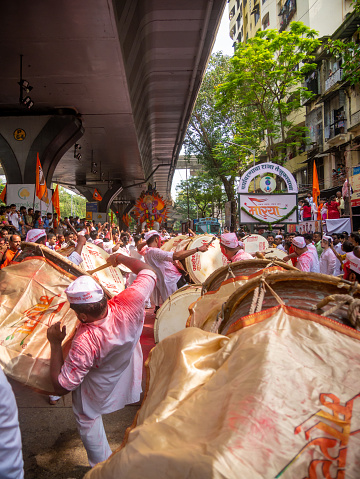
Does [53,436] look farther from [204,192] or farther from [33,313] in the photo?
[204,192]

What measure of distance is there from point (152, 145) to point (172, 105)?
6612mm

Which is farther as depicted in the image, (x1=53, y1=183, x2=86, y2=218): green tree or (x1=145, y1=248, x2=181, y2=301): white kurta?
(x1=53, y1=183, x2=86, y2=218): green tree

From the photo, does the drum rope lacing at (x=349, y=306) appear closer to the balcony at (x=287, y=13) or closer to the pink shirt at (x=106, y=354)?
the pink shirt at (x=106, y=354)

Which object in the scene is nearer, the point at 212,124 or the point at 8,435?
the point at 8,435

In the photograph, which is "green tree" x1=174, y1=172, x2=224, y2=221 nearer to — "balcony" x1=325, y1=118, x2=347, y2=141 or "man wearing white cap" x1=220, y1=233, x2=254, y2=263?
"balcony" x1=325, y1=118, x2=347, y2=141

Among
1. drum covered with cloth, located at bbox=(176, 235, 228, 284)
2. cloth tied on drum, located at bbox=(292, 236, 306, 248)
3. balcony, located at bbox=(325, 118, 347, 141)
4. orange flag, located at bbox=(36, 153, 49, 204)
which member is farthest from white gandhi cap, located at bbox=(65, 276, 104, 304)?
balcony, located at bbox=(325, 118, 347, 141)

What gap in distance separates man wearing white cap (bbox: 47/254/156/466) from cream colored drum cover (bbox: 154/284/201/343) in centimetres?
226

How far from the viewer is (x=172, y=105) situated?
14219 mm

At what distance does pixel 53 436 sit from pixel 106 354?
1.57 meters

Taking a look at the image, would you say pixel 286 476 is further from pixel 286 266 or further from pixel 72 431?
pixel 72 431

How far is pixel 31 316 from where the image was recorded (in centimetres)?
281

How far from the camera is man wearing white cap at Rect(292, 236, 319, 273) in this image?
21.4 ft

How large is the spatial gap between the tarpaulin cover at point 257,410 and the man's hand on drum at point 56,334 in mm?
1170

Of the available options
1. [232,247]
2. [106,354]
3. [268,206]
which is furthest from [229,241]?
[268,206]
